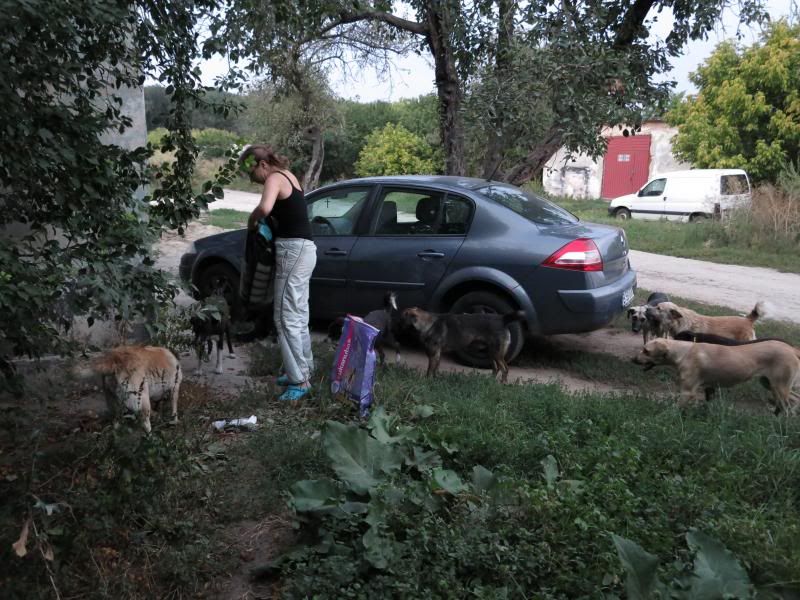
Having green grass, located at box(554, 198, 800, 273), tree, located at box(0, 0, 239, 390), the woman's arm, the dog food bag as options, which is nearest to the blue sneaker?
the dog food bag

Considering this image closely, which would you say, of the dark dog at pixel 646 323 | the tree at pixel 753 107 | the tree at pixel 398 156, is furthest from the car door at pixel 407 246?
the tree at pixel 398 156

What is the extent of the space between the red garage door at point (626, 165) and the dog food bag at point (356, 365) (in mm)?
28288

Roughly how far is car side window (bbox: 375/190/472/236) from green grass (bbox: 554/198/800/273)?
971 centimetres

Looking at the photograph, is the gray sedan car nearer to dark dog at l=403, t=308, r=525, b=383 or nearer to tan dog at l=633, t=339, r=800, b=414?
dark dog at l=403, t=308, r=525, b=383

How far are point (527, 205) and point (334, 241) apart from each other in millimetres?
2116

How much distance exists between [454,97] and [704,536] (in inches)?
279

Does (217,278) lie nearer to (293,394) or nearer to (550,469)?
(293,394)

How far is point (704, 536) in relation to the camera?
331cm

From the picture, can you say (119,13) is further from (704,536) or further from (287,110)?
(287,110)

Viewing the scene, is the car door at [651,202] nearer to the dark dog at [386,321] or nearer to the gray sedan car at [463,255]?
the gray sedan car at [463,255]

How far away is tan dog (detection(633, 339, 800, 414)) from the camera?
5.60 metres

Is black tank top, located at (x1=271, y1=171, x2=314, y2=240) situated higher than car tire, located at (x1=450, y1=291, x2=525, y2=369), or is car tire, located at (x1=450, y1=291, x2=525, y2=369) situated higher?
black tank top, located at (x1=271, y1=171, x2=314, y2=240)

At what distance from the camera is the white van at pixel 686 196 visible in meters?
21.2

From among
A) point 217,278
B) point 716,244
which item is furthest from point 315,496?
point 716,244
